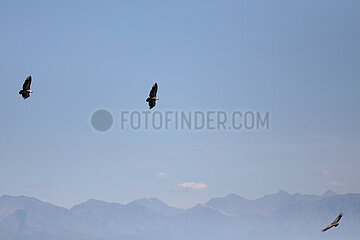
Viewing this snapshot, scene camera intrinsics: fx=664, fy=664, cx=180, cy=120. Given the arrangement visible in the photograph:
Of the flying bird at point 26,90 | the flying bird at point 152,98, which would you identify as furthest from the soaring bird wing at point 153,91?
the flying bird at point 26,90

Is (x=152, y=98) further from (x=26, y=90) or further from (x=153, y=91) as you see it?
(x=26, y=90)

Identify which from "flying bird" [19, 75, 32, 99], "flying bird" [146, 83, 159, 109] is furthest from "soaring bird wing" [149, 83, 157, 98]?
"flying bird" [19, 75, 32, 99]

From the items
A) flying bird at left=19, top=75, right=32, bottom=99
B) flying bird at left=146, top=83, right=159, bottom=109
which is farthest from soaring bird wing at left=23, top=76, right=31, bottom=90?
flying bird at left=146, top=83, right=159, bottom=109

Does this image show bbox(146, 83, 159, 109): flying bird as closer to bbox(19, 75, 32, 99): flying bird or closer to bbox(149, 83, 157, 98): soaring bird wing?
bbox(149, 83, 157, 98): soaring bird wing

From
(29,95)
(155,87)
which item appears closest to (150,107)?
(155,87)

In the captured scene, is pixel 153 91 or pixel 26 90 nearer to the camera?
pixel 26 90

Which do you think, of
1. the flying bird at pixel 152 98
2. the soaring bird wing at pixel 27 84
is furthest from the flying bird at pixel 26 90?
the flying bird at pixel 152 98

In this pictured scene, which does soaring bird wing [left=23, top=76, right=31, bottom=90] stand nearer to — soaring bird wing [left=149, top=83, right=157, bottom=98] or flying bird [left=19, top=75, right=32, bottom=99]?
flying bird [left=19, top=75, right=32, bottom=99]

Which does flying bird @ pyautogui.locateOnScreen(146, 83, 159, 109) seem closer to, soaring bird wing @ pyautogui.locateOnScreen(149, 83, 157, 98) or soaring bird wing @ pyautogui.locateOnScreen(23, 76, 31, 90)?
soaring bird wing @ pyautogui.locateOnScreen(149, 83, 157, 98)

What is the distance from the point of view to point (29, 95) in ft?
309

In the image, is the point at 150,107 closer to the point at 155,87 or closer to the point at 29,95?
the point at 155,87

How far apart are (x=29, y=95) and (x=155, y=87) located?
18.2 meters

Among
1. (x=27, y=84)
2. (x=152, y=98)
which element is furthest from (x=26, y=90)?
(x=152, y=98)

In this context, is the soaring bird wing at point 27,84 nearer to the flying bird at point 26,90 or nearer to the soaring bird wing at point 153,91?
the flying bird at point 26,90
